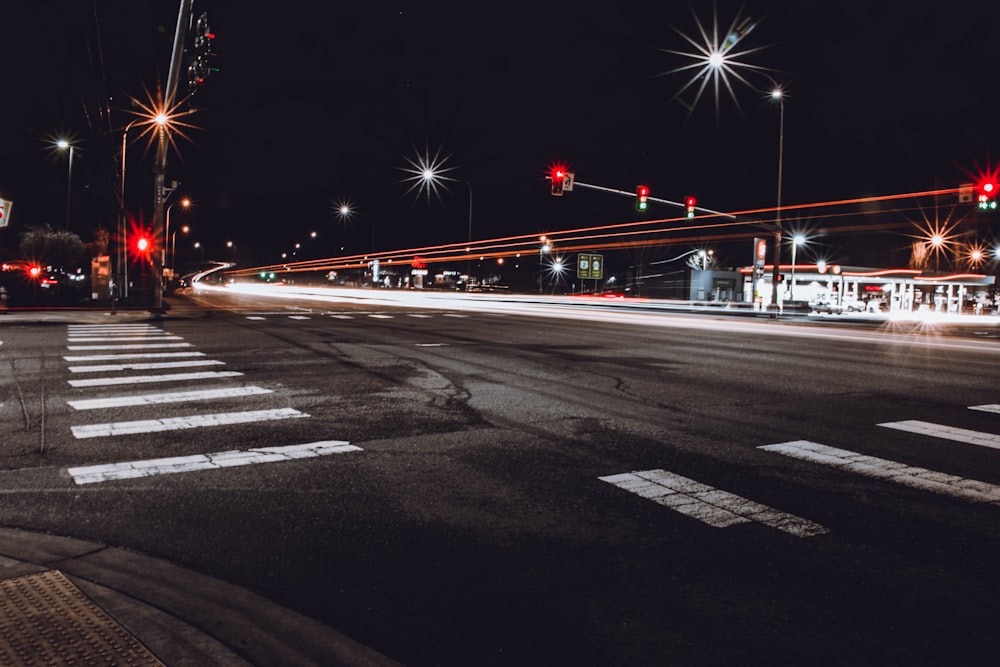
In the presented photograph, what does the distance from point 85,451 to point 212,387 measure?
11.4 feet

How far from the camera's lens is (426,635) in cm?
327

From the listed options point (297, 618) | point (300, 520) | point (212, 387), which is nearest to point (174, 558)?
point (300, 520)

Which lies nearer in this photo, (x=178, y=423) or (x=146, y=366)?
(x=178, y=423)

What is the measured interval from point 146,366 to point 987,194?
2695 centimetres

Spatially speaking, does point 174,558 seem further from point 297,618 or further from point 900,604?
point 900,604

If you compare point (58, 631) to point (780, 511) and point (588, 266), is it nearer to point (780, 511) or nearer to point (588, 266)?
point (780, 511)

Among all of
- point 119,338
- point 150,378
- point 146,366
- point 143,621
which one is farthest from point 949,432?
point 119,338

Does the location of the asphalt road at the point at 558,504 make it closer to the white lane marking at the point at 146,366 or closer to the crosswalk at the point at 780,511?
the crosswalk at the point at 780,511

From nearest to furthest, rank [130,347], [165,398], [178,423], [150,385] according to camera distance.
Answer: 1. [178,423]
2. [165,398]
3. [150,385]
4. [130,347]

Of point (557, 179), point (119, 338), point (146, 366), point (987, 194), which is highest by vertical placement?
point (557, 179)

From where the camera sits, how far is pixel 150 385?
10.1m

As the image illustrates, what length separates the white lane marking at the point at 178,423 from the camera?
734cm

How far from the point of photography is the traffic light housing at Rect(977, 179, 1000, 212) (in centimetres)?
2519

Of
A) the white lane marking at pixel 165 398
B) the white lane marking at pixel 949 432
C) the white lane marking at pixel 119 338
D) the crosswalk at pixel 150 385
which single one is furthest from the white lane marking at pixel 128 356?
the white lane marking at pixel 949 432
